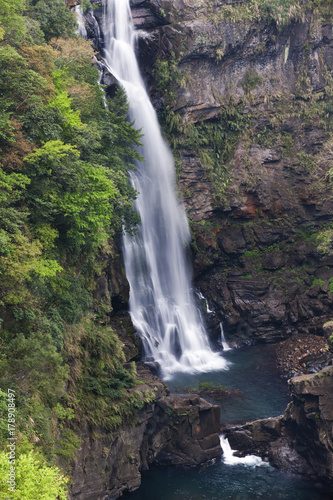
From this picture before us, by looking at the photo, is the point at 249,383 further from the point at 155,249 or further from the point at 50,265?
the point at 50,265

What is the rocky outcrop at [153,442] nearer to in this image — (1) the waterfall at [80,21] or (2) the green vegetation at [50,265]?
(2) the green vegetation at [50,265]

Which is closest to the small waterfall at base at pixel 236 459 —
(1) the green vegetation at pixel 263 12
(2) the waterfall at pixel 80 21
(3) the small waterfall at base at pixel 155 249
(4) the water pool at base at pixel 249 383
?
(4) the water pool at base at pixel 249 383

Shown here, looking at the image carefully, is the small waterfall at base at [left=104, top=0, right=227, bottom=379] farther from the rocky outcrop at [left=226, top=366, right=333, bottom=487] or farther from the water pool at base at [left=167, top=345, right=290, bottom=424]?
the rocky outcrop at [left=226, top=366, right=333, bottom=487]

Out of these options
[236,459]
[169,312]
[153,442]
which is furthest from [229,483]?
[169,312]

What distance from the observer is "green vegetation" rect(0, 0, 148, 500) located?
11.7 m

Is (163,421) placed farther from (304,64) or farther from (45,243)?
(304,64)

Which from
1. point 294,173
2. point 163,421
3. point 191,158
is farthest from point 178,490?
point 294,173

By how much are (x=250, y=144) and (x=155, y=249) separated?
14055 mm

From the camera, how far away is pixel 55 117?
1538cm

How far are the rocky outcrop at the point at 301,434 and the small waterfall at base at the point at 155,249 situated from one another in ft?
23.1

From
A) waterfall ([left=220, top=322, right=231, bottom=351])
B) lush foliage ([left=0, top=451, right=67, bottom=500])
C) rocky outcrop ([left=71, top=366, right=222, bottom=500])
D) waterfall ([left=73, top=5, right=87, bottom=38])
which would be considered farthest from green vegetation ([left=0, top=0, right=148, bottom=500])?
waterfall ([left=220, top=322, right=231, bottom=351])

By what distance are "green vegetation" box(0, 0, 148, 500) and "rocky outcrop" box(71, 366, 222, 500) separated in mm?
766

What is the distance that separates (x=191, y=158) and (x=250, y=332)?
15.1 metres

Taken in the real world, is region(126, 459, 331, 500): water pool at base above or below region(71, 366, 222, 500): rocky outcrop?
below
